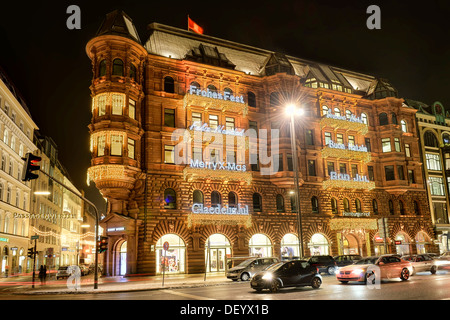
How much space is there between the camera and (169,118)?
1549 inches

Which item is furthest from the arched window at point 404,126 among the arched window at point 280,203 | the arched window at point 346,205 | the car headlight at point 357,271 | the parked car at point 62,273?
the parked car at point 62,273

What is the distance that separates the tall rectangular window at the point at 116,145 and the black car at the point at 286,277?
67.8 feet

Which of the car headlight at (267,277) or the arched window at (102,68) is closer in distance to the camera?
the car headlight at (267,277)

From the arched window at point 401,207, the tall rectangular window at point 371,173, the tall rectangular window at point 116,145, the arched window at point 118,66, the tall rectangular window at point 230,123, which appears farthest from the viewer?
the arched window at point 401,207

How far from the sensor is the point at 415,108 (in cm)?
5769

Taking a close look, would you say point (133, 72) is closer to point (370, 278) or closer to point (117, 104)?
point (117, 104)

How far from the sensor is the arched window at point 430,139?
188 feet

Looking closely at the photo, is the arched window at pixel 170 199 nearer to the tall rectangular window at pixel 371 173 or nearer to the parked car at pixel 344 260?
the parked car at pixel 344 260

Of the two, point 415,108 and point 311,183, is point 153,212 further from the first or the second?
point 415,108

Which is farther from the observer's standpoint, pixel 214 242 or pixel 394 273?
pixel 214 242

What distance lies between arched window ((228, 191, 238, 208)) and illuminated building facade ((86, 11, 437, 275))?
0.10 m

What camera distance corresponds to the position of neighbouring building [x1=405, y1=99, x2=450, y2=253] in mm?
55562

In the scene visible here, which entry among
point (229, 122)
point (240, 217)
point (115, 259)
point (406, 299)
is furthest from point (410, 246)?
point (406, 299)

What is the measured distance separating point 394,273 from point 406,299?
840 centimetres
